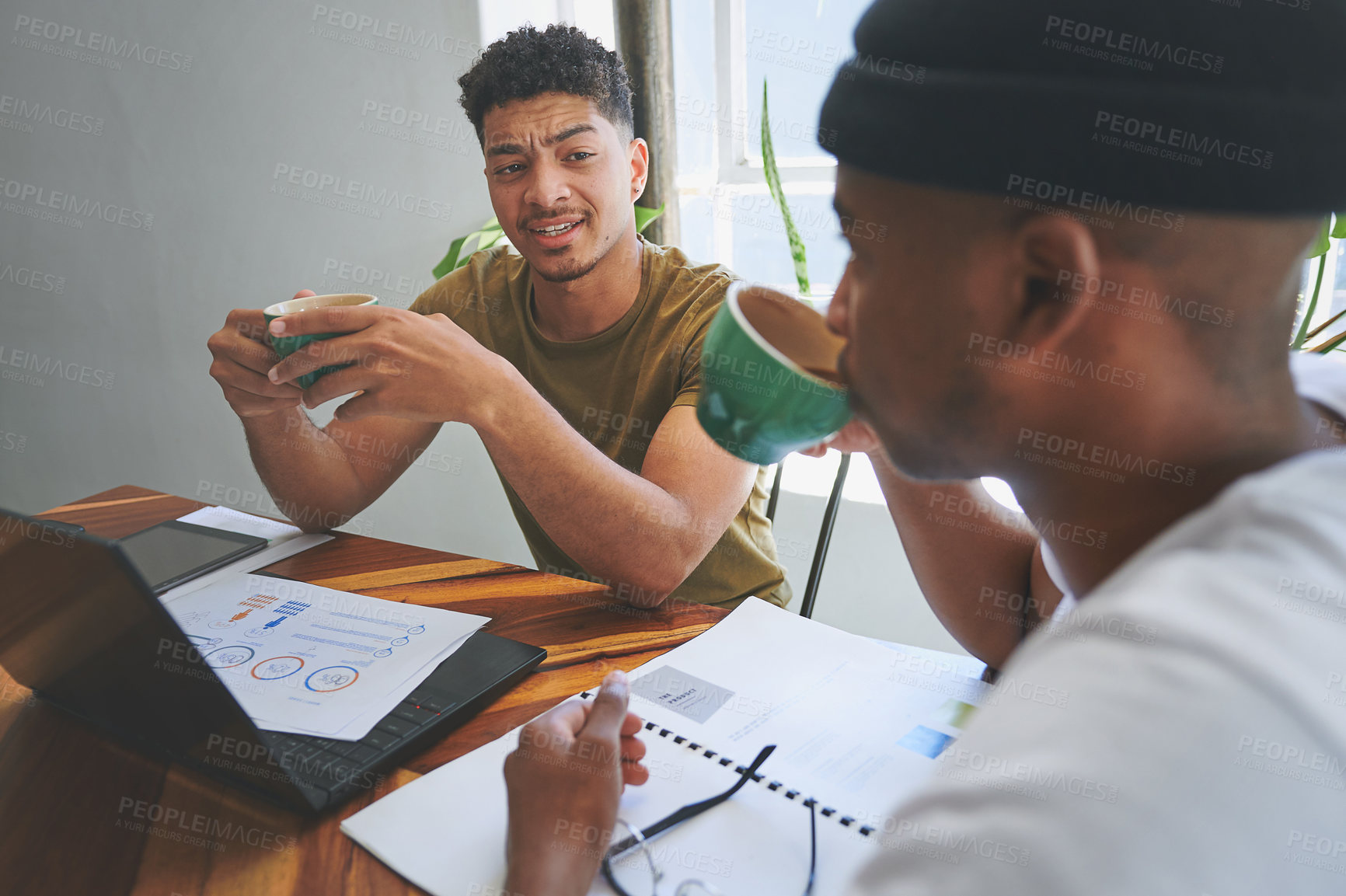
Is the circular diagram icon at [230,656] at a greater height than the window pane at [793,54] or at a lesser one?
lesser

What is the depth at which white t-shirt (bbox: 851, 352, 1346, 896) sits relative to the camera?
31 centimetres

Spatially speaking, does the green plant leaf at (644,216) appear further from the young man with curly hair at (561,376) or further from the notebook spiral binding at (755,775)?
the notebook spiral binding at (755,775)

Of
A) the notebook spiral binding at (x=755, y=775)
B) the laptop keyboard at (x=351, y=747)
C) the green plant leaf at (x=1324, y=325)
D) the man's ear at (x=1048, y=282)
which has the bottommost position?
the notebook spiral binding at (x=755, y=775)

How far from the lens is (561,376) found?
4.69 ft

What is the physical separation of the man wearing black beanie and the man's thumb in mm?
295

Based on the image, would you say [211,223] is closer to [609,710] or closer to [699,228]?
[699,228]

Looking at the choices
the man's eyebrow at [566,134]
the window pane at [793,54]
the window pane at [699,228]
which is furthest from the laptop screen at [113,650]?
the window pane at [699,228]

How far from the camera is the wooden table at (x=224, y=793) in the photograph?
565 millimetres

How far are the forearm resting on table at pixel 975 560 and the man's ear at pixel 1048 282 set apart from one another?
1.50 ft

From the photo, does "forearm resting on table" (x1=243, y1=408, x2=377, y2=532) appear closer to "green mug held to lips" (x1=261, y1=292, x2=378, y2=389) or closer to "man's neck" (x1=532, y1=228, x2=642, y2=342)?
"green mug held to lips" (x1=261, y1=292, x2=378, y2=389)

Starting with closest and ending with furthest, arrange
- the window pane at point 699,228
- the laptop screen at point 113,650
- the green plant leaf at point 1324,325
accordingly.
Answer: the laptop screen at point 113,650
the green plant leaf at point 1324,325
the window pane at point 699,228

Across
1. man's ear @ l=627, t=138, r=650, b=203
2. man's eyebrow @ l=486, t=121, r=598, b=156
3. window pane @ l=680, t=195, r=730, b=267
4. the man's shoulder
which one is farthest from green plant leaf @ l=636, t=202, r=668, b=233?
window pane @ l=680, t=195, r=730, b=267

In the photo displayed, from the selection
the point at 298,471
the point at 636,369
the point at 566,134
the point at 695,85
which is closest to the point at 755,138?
the point at 695,85

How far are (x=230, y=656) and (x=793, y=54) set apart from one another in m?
1.86
